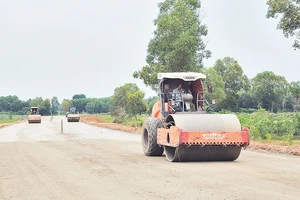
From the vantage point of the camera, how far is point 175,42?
122 ft

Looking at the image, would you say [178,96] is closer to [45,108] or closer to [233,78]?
[233,78]

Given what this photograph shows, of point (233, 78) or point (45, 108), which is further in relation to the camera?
point (45, 108)

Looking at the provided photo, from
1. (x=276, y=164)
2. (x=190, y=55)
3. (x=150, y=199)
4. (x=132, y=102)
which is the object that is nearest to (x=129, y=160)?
(x=276, y=164)

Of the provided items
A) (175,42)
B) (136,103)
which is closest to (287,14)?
(175,42)

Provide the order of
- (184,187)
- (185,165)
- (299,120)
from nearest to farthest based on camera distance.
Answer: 1. (184,187)
2. (185,165)
3. (299,120)

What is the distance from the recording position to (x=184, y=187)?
31.3 ft

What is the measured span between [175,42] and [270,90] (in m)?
79.2

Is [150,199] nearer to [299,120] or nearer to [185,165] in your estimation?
[185,165]

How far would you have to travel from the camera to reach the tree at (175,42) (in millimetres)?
37375

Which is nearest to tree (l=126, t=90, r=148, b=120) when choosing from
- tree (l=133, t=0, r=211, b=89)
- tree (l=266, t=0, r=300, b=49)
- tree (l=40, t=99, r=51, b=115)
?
tree (l=133, t=0, r=211, b=89)

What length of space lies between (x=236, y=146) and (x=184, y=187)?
4.85 m

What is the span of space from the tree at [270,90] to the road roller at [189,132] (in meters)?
96.4

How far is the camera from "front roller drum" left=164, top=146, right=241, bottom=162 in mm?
13969

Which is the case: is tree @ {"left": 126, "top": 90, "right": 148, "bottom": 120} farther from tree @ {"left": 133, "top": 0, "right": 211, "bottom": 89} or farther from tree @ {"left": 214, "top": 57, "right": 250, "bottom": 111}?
tree @ {"left": 214, "top": 57, "right": 250, "bottom": 111}
